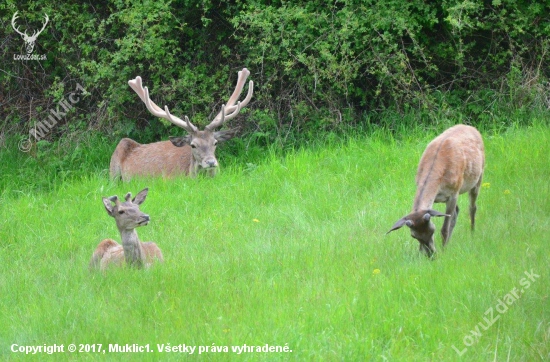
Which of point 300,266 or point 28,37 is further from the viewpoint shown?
point 28,37

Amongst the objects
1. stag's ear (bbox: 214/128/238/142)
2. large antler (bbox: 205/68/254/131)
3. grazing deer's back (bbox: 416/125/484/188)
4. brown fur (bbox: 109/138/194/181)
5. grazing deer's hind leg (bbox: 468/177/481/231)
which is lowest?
brown fur (bbox: 109/138/194/181)

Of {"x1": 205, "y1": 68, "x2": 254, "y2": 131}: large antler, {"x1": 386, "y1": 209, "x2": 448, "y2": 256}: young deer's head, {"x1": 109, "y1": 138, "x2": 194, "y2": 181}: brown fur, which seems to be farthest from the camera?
{"x1": 109, "y1": 138, "x2": 194, "y2": 181}: brown fur

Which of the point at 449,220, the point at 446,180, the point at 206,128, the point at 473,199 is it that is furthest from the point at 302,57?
the point at 449,220

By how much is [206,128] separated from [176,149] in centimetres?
100

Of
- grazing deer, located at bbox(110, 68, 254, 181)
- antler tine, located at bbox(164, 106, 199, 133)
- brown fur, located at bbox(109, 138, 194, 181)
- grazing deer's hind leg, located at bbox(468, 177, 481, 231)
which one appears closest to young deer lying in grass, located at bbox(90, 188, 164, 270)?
grazing deer's hind leg, located at bbox(468, 177, 481, 231)

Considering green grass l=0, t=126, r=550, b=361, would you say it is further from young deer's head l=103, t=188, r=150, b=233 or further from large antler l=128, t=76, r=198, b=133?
large antler l=128, t=76, r=198, b=133

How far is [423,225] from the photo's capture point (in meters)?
7.92

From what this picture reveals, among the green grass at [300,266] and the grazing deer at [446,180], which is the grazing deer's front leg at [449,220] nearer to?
the grazing deer at [446,180]

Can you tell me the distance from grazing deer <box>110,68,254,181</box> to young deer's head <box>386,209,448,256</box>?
5180 mm

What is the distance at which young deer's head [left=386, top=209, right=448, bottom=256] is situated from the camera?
309 inches

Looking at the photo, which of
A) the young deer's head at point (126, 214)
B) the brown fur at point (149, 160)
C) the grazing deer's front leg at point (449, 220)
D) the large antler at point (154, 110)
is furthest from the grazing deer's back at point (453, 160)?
the brown fur at point (149, 160)

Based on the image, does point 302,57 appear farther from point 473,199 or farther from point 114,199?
point 114,199

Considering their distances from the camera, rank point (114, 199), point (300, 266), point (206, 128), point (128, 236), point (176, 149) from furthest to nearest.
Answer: point (176, 149)
point (206, 128)
point (114, 199)
point (128, 236)
point (300, 266)

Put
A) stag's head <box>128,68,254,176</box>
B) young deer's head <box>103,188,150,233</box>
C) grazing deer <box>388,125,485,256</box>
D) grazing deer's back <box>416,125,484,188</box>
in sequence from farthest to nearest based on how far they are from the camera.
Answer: stag's head <box>128,68,254,176</box>, grazing deer's back <box>416,125,484,188</box>, young deer's head <box>103,188,150,233</box>, grazing deer <box>388,125,485,256</box>
